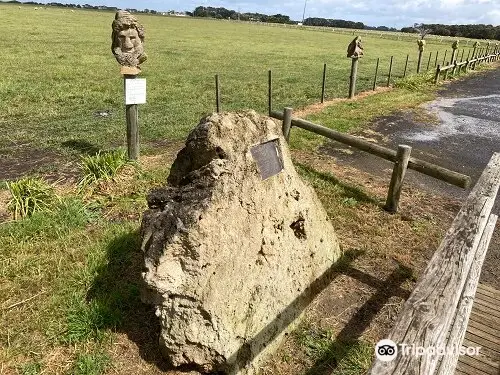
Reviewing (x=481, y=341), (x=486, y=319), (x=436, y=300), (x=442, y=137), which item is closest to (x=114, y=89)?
(x=442, y=137)

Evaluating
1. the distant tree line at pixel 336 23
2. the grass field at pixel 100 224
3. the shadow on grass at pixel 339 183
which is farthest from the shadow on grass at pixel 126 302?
the distant tree line at pixel 336 23

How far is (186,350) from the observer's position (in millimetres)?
3213

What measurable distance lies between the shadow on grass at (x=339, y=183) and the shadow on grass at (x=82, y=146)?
4.26 m

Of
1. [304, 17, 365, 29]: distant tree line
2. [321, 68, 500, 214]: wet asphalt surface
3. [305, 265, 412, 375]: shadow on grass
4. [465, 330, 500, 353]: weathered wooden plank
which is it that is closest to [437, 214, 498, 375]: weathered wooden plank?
[465, 330, 500, 353]: weathered wooden plank

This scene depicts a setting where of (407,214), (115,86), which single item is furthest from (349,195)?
(115,86)

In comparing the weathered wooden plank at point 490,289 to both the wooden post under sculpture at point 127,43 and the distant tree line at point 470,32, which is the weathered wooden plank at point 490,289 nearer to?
the wooden post under sculpture at point 127,43

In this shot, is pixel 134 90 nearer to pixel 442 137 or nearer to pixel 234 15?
pixel 442 137

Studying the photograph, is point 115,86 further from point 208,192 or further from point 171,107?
point 208,192

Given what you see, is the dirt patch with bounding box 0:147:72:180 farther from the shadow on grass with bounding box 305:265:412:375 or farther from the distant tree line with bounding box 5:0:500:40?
the distant tree line with bounding box 5:0:500:40

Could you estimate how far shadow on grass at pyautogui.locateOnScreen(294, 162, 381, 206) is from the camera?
671 centimetres

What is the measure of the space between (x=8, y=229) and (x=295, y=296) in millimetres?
3779

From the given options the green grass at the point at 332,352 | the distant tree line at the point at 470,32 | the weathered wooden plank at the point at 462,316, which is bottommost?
the green grass at the point at 332,352

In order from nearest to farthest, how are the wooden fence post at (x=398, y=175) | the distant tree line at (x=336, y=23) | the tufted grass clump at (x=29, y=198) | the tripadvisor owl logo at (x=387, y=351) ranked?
the tripadvisor owl logo at (x=387, y=351) < the tufted grass clump at (x=29, y=198) < the wooden fence post at (x=398, y=175) < the distant tree line at (x=336, y=23)

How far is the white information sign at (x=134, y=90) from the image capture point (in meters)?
7.04
